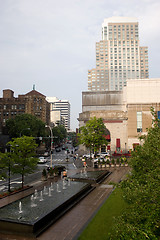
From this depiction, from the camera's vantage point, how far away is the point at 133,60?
536 ft

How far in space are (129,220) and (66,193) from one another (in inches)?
561

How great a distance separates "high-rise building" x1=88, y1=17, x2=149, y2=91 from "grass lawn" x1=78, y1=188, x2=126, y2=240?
148 m

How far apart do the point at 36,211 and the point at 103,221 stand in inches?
192

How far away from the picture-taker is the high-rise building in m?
162

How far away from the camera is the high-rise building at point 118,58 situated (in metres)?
162

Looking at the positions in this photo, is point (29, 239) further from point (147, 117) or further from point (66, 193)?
point (147, 117)

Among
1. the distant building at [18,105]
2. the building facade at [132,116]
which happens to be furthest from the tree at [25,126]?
the distant building at [18,105]

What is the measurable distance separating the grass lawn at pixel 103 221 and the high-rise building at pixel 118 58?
486 ft

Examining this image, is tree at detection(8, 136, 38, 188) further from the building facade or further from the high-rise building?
the high-rise building

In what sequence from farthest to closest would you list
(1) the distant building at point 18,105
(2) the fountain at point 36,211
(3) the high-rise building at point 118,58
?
(3) the high-rise building at point 118,58 → (1) the distant building at point 18,105 → (2) the fountain at point 36,211

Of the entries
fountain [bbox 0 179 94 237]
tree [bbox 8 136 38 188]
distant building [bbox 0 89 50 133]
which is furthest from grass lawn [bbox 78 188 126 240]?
distant building [bbox 0 89 50 133]

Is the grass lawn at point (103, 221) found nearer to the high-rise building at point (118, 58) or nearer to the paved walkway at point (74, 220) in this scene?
the paved walkway at point (74, 220)

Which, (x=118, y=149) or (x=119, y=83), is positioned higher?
(x=119, y=83)

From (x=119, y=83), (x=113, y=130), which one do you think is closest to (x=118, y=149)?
(x=113, y=130)
